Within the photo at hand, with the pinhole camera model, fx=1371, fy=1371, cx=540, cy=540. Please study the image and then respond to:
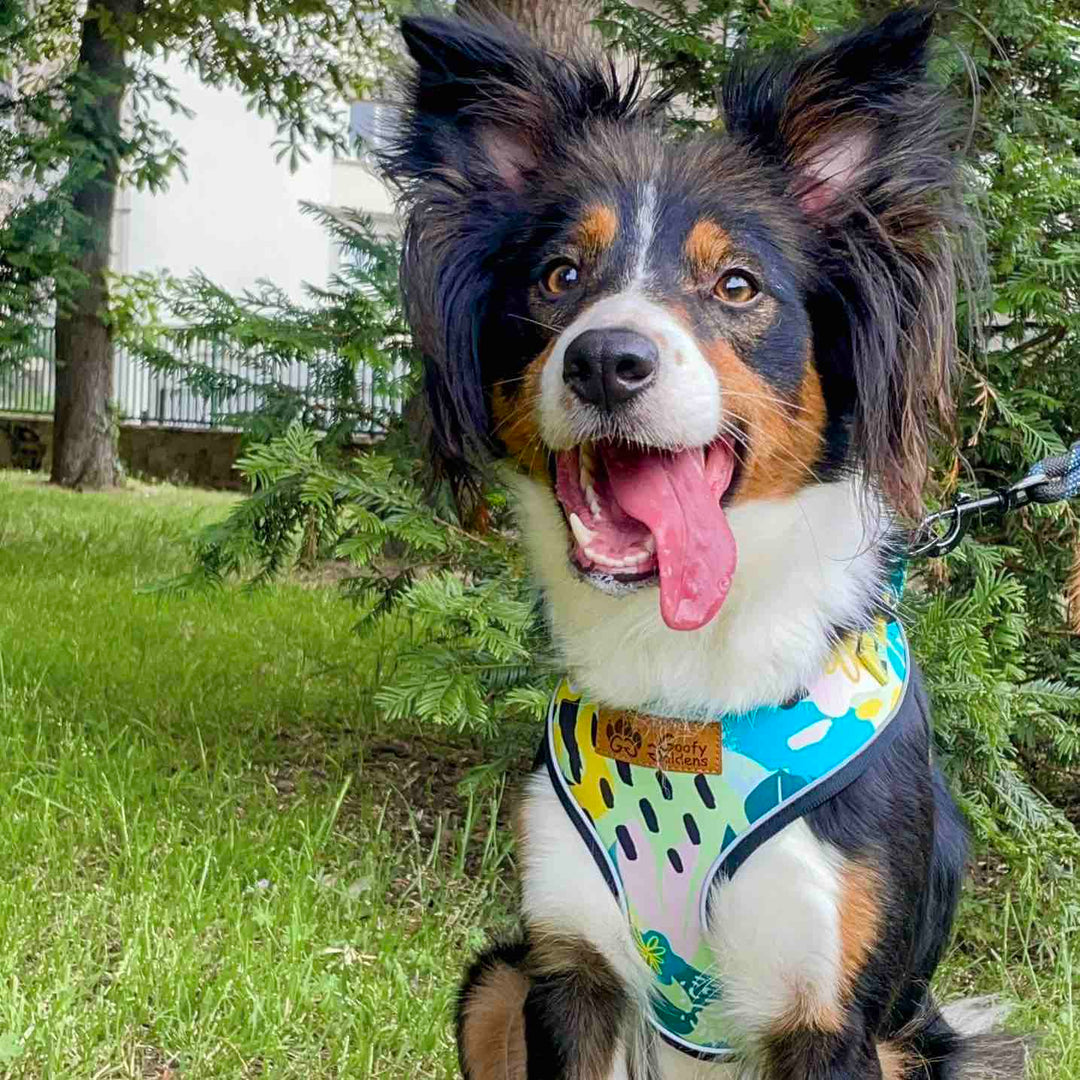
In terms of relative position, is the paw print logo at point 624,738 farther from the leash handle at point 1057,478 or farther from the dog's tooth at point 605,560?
the leash handle at point 1057,478

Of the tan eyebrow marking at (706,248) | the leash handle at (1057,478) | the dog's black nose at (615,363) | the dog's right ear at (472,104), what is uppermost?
the dog's right ear at (472,104)

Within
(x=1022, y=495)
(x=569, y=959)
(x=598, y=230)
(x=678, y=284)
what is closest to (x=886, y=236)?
(x=678, y=284)

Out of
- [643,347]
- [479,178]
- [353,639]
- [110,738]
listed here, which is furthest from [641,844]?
[353,639]

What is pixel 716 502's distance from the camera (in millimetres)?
2092

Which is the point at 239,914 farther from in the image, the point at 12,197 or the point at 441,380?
the point at 12,197

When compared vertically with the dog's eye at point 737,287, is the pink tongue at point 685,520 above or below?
below

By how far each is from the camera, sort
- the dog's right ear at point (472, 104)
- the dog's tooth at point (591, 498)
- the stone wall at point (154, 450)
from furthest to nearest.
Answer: the stone wall at point (154, 450) → the dog's right ear at point (472, 104) → the dog's tooth at point (591, 498)

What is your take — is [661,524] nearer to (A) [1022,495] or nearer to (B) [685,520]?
(B) [685,520]

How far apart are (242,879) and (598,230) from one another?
2.06 meters

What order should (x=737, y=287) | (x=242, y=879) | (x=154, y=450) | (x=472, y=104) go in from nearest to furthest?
(x=737, y=287)
(x=472, y=104)
(x=242, y=879)
(x=154, y=450)

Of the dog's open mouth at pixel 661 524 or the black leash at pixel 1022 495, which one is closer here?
the dog's open mouth at pixel 661 524

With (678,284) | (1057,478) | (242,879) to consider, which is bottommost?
(242,879)

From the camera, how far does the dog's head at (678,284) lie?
204cm

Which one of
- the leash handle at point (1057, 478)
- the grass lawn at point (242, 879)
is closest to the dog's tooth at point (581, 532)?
→ the leash handle at point (1057, 478)
